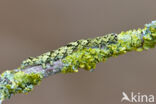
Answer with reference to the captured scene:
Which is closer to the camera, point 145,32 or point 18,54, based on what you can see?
point 145,32

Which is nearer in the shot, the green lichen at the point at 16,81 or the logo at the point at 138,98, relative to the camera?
the green lichen at the point at 16,81

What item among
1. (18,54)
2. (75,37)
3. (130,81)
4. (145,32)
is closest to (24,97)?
(18,54)

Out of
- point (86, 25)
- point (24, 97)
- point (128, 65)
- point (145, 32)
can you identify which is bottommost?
point (145, 32)

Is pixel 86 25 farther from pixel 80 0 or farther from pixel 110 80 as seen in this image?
pixel 110 80

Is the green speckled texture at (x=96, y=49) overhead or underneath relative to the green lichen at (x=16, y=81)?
overhead

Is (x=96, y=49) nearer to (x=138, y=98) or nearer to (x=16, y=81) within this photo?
(x=16, y=81)

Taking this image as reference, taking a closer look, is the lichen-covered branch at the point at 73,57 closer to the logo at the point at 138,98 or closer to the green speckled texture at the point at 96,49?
the green speckled texture at the point at 96,49

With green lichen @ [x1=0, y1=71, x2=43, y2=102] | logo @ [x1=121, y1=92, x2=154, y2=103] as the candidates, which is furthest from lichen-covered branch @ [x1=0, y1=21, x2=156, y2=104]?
logo @ [x1=121, y1=92, x2=154, y2=103]

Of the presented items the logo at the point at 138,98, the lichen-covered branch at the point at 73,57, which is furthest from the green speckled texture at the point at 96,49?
the logo at the point at 138,98
